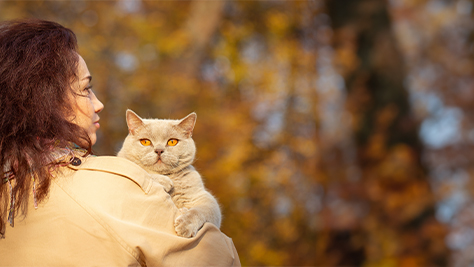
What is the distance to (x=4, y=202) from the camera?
4.41 feet

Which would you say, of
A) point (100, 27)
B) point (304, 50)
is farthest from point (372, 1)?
point (100, 27)

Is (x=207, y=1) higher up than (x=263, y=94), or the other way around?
(x=207, y=1)

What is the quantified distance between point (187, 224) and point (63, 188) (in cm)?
39

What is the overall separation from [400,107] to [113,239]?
15.3 feet

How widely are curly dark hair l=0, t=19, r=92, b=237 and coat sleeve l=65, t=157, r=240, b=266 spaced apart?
12cm

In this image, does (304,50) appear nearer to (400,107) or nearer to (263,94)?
(263,94)

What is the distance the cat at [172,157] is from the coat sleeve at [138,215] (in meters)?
0.18

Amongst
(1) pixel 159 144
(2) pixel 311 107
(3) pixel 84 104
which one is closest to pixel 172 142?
(1) pixel 159 144

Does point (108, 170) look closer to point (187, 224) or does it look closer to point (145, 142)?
point (187, 224)

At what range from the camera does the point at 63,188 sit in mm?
1282

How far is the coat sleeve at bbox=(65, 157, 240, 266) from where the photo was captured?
1.24 m

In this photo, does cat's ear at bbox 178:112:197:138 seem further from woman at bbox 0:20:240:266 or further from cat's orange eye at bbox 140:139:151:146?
woman at bbox 0:20:240:266

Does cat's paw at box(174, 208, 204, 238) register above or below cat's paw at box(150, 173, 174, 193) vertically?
below

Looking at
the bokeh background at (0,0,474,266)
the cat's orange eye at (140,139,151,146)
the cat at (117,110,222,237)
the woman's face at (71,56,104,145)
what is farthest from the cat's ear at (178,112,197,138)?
the bokeh background at (0,0,474,266)
